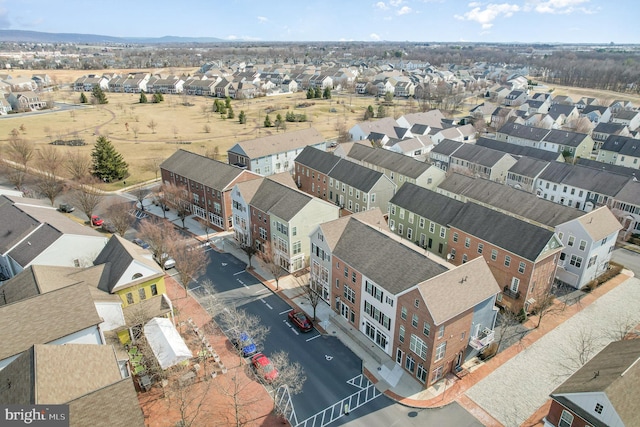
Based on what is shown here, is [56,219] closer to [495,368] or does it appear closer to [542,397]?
[495,368]

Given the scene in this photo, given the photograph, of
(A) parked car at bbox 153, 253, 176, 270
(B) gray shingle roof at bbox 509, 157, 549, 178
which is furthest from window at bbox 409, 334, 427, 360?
(B) gray shingle roof at bbox 509, 157, 549, 178

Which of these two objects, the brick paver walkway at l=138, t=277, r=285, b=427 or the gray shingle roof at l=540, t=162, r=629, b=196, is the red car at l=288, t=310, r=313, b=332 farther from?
the gray shingle roof at l=540, t=162, r=629, b=196

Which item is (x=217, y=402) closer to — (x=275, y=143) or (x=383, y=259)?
(x=383, y=259)

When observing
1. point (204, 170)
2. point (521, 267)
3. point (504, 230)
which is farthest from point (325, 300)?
point (204, 170)

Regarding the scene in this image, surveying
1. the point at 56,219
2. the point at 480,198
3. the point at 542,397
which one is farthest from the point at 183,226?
the point at 542,397

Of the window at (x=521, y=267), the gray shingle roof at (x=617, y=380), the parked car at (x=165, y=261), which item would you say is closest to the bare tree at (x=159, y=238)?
the parked car at (x=165, y=261)

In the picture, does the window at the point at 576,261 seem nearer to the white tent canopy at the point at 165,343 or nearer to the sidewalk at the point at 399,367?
the sidewalk at the point at 399,367
